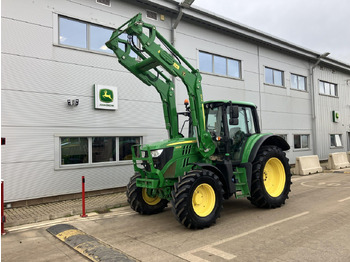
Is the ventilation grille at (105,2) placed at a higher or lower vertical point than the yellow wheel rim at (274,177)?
higher

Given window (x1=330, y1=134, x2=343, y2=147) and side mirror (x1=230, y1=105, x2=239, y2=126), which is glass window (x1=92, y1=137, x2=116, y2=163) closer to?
side mirror (x1=230, y1=105, x2=239, y2=126)

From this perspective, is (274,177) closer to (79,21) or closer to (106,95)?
(106,95)

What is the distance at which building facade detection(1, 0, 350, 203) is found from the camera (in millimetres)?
7676

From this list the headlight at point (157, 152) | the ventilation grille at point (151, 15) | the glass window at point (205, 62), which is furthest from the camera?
the glass window at point (205, 62)

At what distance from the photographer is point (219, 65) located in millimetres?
12883

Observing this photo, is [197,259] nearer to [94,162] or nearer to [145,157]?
[145,157]

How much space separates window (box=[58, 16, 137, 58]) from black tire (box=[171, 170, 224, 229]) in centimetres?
601

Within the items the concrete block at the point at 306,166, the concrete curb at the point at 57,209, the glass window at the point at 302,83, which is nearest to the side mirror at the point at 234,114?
the concrete curb at the point at 57,209

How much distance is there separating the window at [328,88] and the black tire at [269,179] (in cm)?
1395

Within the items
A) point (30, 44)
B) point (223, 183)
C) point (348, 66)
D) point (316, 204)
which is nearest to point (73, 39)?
point (30, 44)

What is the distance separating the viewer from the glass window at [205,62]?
12.1 m

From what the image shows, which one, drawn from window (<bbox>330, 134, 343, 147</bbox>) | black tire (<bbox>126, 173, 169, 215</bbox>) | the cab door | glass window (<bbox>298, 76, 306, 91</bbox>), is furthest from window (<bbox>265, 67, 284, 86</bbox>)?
black tire (<bbox>126, 173, 169, 215</bbox>)

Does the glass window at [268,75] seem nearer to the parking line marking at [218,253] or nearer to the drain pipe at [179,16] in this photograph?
the drain pipe at [179,16]

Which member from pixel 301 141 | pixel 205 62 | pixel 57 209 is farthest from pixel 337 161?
pixel 57 209
